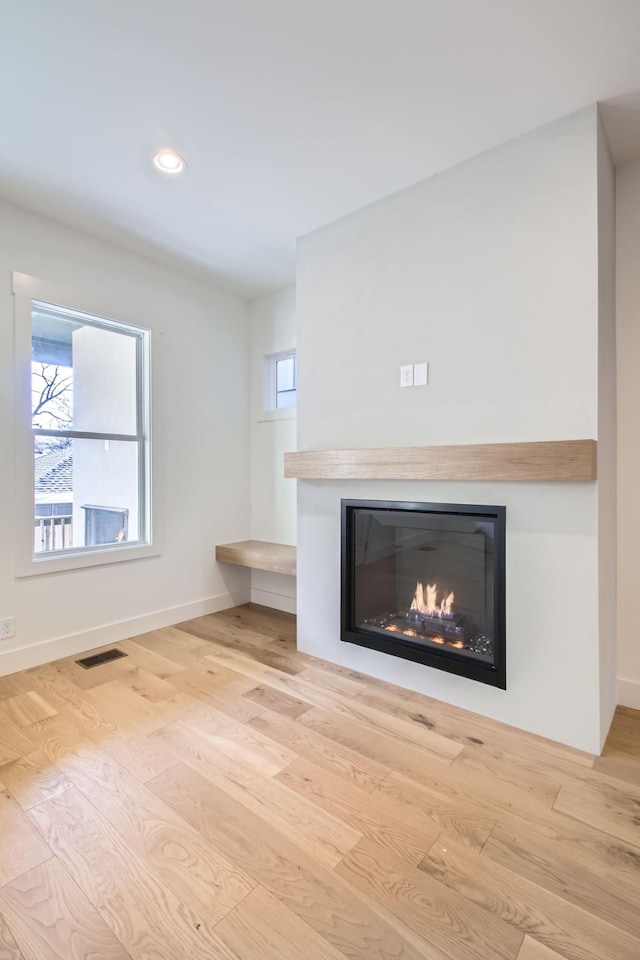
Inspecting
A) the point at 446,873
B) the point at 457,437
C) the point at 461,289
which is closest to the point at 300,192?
the point at 461,289

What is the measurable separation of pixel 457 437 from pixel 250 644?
1862 millimetres

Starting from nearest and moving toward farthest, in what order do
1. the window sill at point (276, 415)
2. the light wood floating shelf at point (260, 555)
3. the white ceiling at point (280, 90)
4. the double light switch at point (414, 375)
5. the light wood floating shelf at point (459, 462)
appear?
the white ceiling at point (280, 90), the light wood floating shelf at point (459, 462), the double light switch at point (414, 375), the light wood floating shelf at point (260, 555), the window sill at point (276, 415)

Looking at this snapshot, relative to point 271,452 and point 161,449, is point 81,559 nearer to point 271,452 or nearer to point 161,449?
point 161,449

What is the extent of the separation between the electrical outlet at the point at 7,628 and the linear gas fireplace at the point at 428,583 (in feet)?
6.07

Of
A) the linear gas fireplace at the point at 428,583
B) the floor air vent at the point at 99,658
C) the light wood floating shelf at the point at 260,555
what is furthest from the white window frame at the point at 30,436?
the linear gas fireplace at the point at 428,583

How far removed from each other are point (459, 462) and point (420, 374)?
1.69 feet

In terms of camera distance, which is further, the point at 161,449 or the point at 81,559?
the point at 161,449

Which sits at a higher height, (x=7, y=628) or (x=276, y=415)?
(x=276, y=415)

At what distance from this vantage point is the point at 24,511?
2.54 meters

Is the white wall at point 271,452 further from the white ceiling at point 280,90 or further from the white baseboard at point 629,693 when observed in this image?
the white baseboard at point 629,693

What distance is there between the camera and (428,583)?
226cm

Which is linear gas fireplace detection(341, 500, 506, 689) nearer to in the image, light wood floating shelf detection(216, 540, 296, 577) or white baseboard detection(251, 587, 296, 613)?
light wood floating shelf detection(216, 540, 296, 577)

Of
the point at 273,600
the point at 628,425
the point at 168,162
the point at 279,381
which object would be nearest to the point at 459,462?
the point at 628,425

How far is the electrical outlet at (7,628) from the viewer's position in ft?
8.08
